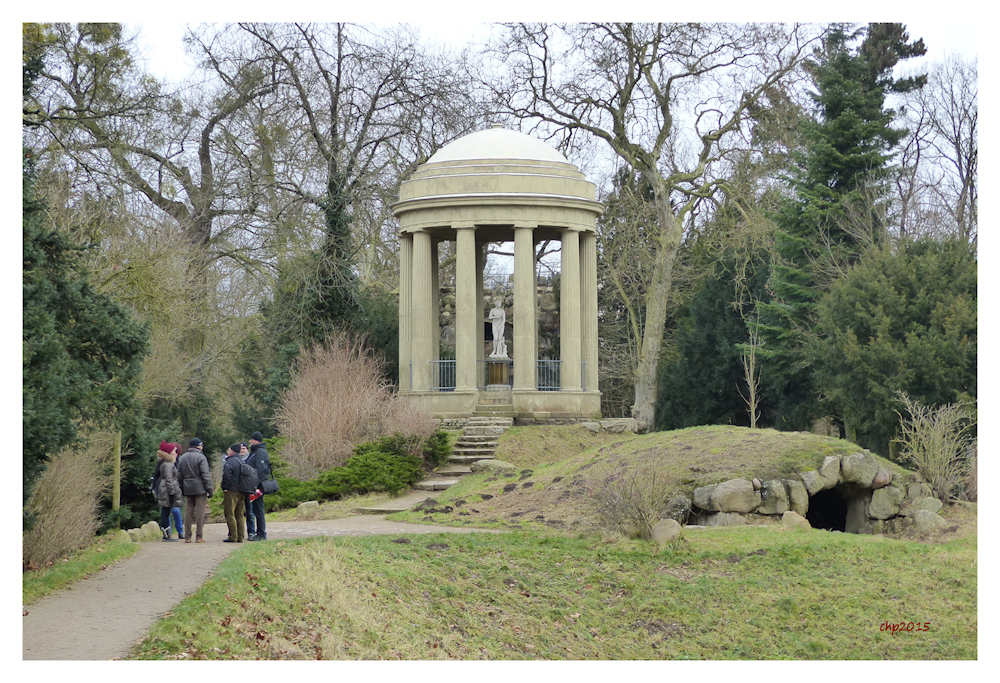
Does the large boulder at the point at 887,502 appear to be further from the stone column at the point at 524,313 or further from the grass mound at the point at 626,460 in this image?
the stone column at the point at 524,313

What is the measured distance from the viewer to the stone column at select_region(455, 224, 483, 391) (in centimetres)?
2839

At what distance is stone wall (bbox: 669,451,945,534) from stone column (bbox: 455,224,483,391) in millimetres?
10925

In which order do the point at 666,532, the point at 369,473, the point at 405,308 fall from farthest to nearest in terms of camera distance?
the point at 405,308
the point at 369,473
the point at 666,532

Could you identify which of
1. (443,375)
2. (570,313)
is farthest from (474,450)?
(570,313)

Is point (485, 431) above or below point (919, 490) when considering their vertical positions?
above

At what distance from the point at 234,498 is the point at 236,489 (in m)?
0.17

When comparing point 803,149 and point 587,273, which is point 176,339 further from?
point 803,149

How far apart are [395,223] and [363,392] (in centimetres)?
1201

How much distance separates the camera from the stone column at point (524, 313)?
93.4 ft

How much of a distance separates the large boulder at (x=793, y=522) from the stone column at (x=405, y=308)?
1338 cm

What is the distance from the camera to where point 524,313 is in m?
28.8

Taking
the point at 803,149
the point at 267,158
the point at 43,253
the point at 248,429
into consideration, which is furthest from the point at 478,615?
the point at 803,149

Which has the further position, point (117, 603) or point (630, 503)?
point (630, 503)

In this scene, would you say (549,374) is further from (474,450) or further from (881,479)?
(881,479)
